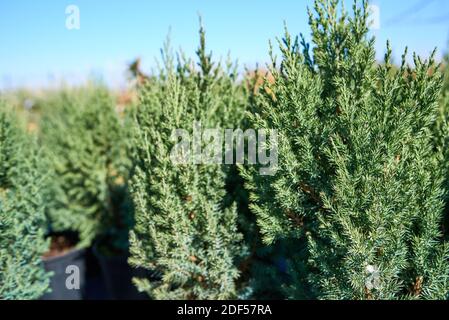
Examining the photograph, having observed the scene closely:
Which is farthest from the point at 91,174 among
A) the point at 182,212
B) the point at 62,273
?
the point at 182,212

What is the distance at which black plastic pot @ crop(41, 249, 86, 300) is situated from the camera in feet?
13.8

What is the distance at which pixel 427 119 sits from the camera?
223 cm

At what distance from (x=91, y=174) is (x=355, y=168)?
3410 mm

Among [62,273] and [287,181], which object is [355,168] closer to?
[287,181]

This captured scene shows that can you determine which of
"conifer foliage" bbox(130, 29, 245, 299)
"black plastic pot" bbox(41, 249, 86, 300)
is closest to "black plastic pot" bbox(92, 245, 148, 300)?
"black plastic pot" bbox(41, 249, 86, 300)

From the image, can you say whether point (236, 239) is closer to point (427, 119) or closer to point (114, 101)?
point (427, 119)

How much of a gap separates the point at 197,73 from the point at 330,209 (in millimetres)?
1602

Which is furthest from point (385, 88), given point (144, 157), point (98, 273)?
point (98, 273)

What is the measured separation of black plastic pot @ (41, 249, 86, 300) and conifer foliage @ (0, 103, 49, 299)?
739 millimetres

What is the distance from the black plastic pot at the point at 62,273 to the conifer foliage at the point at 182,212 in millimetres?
1786

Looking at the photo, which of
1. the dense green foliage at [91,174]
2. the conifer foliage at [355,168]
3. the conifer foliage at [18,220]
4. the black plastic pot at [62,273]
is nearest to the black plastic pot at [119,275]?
the dense green foliage at [91,174]

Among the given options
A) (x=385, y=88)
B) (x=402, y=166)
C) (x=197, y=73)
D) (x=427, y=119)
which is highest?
(x=197, y=73)

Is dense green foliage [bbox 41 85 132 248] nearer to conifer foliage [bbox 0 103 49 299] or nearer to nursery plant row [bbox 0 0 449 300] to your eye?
nursery plant row [bbox 0 0 449 300]

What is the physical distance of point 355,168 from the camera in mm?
2201
